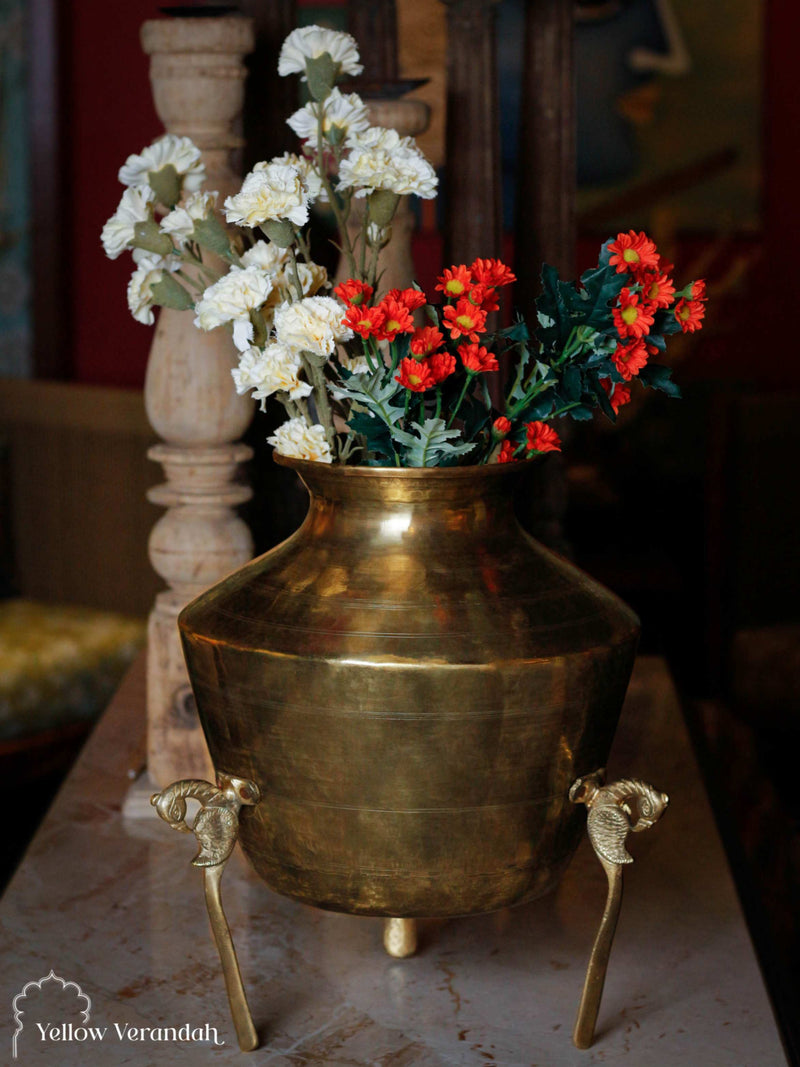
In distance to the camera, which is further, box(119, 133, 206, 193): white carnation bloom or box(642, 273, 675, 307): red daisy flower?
box(119, 133, 206, 193): white carnation bloom

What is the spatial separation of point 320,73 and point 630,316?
33cm

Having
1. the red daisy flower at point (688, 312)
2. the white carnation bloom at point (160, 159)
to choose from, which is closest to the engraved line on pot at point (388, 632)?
the red daisy flower at point (688, 312)

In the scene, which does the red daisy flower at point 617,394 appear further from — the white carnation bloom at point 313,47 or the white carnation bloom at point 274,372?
the white carnation bloom at point 313,47

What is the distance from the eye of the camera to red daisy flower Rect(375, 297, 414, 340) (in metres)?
0.78

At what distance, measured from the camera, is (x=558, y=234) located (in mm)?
1592

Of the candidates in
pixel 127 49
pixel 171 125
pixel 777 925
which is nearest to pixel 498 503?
pixel 171 125

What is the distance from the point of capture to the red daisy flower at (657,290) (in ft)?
2.68

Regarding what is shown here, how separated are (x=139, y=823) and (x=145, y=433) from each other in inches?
64.5

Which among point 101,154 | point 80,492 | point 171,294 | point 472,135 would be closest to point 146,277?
point 171,294

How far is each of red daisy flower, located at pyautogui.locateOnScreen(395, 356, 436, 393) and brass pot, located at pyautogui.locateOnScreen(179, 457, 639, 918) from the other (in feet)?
0.18

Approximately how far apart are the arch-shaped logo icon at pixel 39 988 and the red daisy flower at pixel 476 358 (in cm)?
54

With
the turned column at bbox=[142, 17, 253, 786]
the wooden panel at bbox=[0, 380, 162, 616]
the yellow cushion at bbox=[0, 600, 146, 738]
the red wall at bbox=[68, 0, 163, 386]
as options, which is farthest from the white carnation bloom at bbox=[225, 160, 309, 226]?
the red wall at bbox=[68, 0, 163, 386]

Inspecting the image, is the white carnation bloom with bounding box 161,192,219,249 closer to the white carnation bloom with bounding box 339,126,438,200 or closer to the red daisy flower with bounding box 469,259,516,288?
the white carnation bloom with bounding box 339,126,438,200

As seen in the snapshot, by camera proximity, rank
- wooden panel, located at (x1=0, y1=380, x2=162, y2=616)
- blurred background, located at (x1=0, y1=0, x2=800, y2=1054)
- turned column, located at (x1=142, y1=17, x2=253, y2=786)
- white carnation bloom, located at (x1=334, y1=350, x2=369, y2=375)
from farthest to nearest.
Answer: wooden panel, located at (x1=0, y1=380, x2=162, y2=616), blurred background, located at (x1=0, y1=0, x2=800, y2=1054), turned column, located at (x1=142, y1=17, x2=253, y2=786), white carnation bloom, located at (x1=334, y1=350, x2=369, y2=375)
